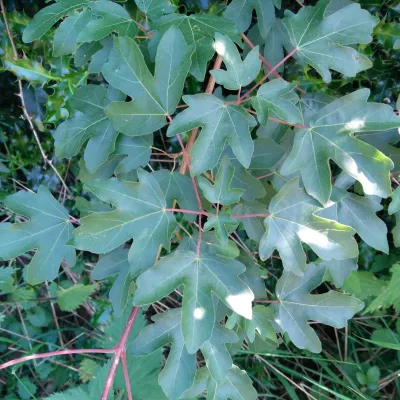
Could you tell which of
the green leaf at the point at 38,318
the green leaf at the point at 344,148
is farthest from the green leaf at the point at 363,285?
the green leaf at the point at 38,318

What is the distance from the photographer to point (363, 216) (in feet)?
3.48

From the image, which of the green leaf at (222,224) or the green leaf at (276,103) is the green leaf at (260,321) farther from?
the green leaf at (276,103)

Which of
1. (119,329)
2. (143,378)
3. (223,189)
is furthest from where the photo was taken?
(119,329)

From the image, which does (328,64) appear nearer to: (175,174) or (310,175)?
(310,175)

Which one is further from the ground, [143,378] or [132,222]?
[132,222]

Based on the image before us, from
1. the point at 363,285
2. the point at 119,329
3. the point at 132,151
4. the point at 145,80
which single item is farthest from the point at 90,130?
the point at 363,285

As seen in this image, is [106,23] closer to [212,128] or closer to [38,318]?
[212,128]

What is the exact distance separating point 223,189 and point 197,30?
41 cm

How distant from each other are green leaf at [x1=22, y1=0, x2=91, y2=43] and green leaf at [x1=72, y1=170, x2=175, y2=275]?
17.7 inches

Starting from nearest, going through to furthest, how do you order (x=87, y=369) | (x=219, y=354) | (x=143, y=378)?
1. (x=219, y=354)
2. (x=143, y=378)
3. (x=87, y=369)

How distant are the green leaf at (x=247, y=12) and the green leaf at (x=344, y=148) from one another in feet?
1.05

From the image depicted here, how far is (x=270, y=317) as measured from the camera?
1062 mm

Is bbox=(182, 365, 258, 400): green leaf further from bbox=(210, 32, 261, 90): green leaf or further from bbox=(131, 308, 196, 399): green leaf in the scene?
bbox=(210, 32, 261, 90): green leaf

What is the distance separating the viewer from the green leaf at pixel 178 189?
1041mm
